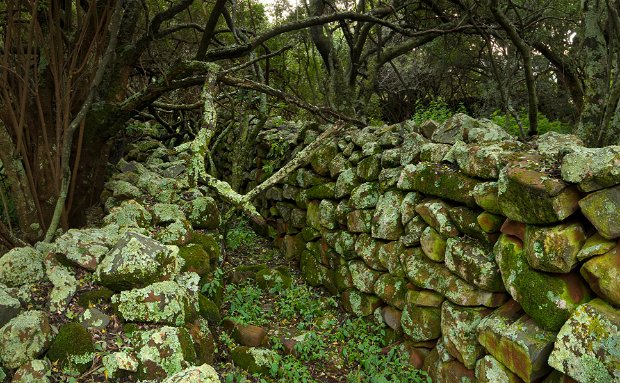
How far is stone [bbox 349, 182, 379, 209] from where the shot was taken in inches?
176

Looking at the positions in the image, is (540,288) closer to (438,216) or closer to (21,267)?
(438,216)

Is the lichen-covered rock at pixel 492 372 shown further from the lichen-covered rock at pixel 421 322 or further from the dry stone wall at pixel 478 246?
the lichen-covered rock at pixel 421 322

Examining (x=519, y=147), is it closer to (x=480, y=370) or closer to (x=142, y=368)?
(x=480, y=370)

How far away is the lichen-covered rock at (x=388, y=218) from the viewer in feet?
13.4

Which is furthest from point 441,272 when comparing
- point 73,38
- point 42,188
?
point 73,38

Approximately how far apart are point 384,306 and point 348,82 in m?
4.50

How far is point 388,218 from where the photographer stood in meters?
4.13

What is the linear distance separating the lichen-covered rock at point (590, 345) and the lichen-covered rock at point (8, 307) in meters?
3.19

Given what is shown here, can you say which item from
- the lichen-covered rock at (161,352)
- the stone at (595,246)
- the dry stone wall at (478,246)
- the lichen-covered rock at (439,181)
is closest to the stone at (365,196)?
the dry stone wall at (478,246)

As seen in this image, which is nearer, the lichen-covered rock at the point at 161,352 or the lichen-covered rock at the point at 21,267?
the lichen-covered rock at the point at 161,352

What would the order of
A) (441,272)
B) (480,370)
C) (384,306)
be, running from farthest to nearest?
(384,306), (441,272), (480,370)

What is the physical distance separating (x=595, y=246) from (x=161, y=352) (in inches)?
102

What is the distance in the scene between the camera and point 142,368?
8.09ft

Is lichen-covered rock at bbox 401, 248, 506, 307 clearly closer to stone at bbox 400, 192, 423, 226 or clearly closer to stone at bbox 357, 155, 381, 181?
stone at bbox 400, 192, 423, 226
